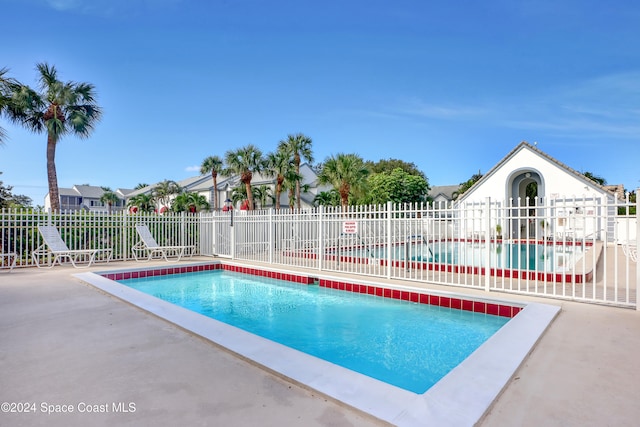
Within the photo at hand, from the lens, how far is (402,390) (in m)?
2.58

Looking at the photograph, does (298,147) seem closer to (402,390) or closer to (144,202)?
(144,202)

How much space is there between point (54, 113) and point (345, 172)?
48.4ft

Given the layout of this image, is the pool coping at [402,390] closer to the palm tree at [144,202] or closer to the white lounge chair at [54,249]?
the white lounge chair at [54,249]

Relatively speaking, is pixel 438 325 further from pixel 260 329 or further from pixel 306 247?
pixel 306 247

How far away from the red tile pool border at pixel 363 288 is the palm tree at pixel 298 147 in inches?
583

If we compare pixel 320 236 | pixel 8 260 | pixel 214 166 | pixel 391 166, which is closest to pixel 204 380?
pixel 320 236

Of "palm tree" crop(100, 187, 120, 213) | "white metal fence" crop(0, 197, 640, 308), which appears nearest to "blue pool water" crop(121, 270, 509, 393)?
"white metal fence" crop(0, 197, 640, 308)

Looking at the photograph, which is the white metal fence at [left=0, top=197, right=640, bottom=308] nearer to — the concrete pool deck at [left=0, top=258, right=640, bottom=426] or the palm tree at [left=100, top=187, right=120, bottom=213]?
the concrete pool deck at [left=0, top=258, right=640, bottom=426]

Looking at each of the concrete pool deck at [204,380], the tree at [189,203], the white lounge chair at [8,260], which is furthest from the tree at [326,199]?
the concrete pool deck at [204,380]

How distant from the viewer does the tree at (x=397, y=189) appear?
33688 mm

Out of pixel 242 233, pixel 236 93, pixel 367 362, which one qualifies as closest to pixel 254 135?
pixel 236 93

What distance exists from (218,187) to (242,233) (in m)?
21.9

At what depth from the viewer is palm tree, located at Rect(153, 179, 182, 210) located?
37250 millimetres

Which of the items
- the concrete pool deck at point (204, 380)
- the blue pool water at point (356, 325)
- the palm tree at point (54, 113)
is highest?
the palm tree at point (54, 113)
